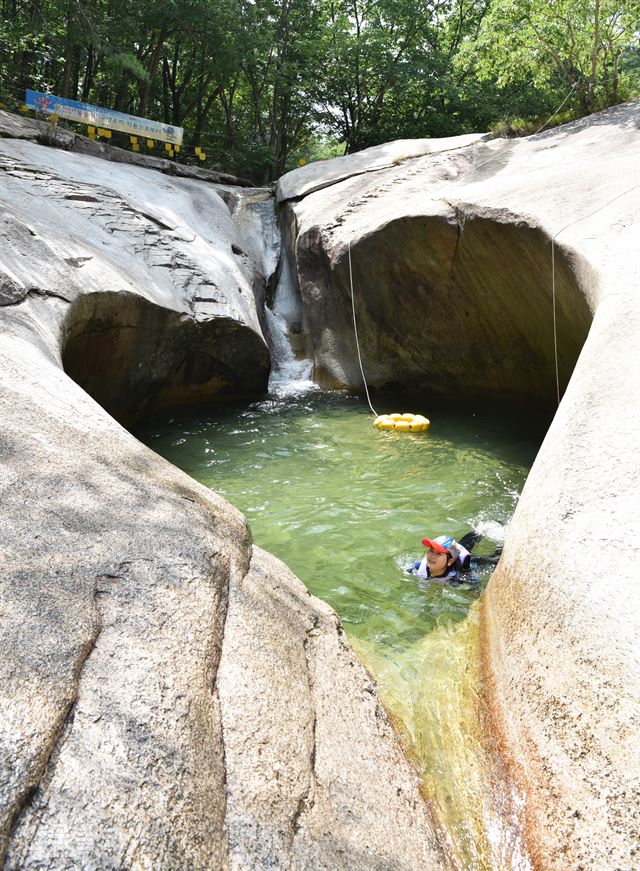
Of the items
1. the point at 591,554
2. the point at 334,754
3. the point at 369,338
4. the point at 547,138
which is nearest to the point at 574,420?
the point at 591,554

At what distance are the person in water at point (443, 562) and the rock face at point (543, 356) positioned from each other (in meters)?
0.81

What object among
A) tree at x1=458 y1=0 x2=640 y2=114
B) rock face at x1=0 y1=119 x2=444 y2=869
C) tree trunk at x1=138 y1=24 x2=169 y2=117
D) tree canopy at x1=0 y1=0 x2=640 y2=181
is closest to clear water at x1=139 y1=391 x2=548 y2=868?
rock face at x1=0 y1=119 x2=444 y2=869

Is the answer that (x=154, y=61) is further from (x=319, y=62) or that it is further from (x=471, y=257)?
(x=471, y=257)

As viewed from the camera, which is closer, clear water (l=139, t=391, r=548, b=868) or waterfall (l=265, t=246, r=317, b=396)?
clear water (l=139, t=391, r=548, b=868)

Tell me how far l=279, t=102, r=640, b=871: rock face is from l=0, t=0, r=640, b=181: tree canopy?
255cm

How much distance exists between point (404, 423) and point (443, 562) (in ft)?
15.4

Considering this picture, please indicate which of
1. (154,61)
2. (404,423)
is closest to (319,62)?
(154,61)

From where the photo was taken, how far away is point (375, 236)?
10703mm

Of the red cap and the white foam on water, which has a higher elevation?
the red cap

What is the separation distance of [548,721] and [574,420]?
6.17 feet

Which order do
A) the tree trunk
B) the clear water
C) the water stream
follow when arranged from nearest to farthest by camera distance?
the water stream → the clear water → the tree trunk

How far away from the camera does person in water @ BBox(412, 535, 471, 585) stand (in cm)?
495

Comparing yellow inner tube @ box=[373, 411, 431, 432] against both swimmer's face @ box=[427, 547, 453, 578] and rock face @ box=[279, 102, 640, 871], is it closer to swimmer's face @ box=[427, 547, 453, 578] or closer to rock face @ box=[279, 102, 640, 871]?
rock face @ box=[279, 102, 640, 871]

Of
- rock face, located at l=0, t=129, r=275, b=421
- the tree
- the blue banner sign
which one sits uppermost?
the tree
